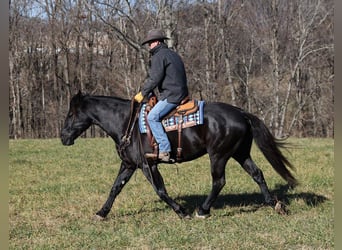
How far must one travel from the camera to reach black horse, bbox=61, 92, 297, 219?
653 centimetres

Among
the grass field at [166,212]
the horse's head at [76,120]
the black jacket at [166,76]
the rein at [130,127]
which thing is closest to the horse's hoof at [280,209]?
the grass field at [166,212]

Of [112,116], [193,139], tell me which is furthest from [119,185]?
[193,139]

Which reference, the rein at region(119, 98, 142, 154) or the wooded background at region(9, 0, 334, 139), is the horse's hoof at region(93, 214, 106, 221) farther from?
the wooded background at region(9, 0, 334, 139)

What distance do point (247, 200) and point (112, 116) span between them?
2.72 meters

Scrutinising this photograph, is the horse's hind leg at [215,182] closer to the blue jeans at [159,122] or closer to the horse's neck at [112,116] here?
the blue jeans at [159,122]

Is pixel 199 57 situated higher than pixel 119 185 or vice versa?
pixel 199 57

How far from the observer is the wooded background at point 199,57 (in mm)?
28578

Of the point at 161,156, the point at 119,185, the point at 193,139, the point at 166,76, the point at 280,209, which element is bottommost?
the point at 280,209

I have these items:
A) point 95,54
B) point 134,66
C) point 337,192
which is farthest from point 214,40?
point 337,192

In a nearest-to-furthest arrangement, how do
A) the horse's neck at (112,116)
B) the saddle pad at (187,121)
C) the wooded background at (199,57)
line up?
1. the saddle pad at (187,121)
2. the horse's neck at (112,116)
3. the wooded background at (199,57)

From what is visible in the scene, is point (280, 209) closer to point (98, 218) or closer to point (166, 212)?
point (166, 212)

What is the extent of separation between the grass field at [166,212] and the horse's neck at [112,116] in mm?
1291

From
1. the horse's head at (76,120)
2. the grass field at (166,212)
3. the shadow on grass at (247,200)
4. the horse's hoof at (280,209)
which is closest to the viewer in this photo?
the grass field at (166,212)

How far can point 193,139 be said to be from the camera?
6520 millimetres
